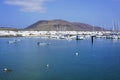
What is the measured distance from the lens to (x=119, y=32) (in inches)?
2672

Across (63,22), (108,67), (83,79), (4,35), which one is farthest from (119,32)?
(63,22)

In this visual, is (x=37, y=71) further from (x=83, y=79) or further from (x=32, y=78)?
(x=83, y=79)

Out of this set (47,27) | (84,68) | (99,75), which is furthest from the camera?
(47,27)

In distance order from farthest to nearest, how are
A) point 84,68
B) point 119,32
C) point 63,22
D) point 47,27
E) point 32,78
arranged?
point 63,22
point 47,27
point 119,32
point 84,68
point 32,78

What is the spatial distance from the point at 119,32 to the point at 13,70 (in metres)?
53.1

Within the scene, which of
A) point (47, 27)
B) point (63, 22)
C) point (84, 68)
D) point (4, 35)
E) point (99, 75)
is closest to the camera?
point (99, 75)

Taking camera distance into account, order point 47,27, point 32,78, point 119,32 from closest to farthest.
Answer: point 32,78 → point 119,32 → point 47,27

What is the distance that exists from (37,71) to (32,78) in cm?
216

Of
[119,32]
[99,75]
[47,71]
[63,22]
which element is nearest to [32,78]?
[47,71]

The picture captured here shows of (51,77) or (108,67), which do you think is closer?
(51,77)

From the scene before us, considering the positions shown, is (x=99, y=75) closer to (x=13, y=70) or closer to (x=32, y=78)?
(x=32, y=78)

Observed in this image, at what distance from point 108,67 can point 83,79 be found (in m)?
4.64

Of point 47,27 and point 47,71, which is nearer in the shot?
point 47,71

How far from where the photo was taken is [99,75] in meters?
16.4
